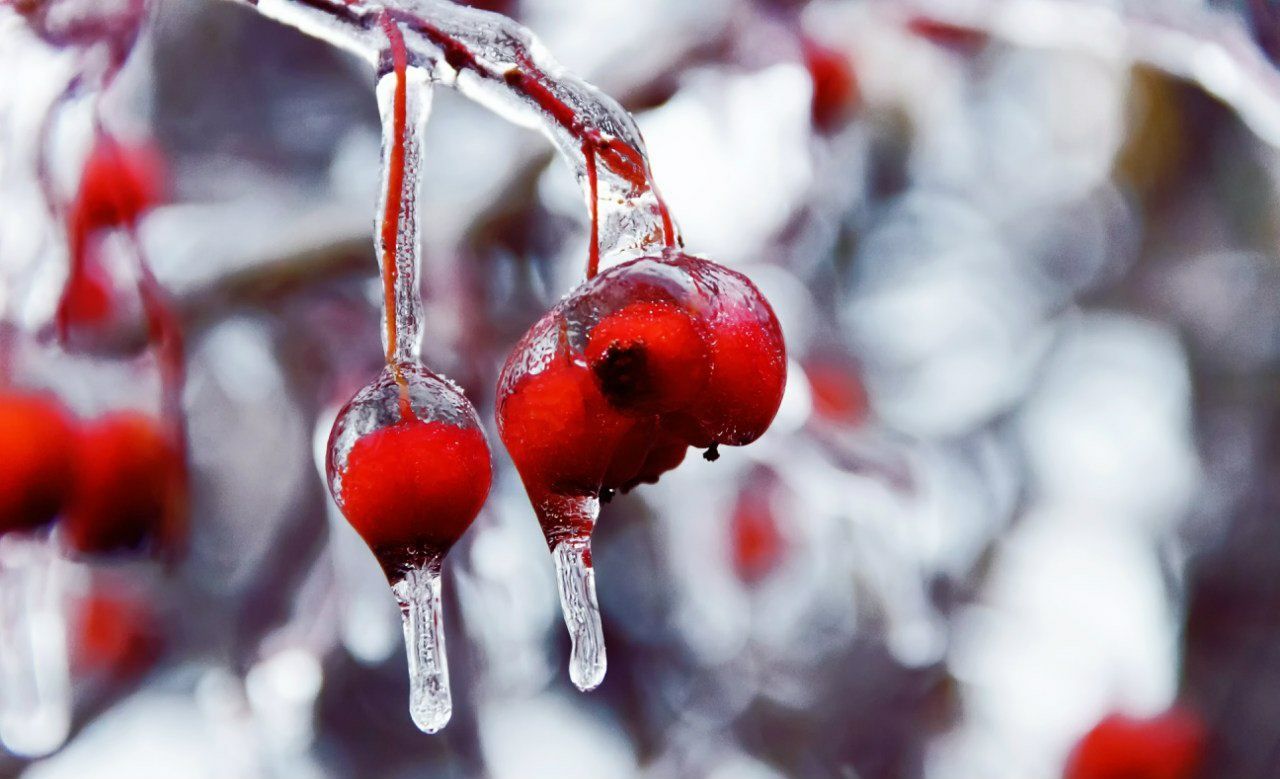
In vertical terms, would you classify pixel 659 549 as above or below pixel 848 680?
above

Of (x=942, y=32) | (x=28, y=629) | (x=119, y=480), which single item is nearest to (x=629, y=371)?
(x=119, y=480)

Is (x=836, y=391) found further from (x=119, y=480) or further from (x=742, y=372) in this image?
(x=742, y=372)

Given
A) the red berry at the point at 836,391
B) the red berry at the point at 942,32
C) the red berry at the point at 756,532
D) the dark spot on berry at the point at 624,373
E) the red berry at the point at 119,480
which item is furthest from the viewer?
the red berry at the point at 756,532

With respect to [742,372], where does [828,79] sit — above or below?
below

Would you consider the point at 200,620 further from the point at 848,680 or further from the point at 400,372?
the point at 400,372

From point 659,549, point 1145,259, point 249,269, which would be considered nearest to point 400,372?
point 249,269

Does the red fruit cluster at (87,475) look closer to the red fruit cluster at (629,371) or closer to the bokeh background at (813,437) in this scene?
the bokeh background at (813,437)

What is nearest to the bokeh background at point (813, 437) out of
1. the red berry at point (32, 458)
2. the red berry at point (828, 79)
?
the red berry at point (828, 79)
